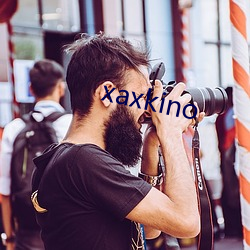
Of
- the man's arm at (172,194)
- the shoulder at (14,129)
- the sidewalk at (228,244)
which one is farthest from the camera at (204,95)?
the sidewalk at (228,244)

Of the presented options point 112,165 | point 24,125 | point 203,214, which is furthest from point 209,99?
point 24,125

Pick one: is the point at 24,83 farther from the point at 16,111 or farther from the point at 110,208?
the point at 110,208

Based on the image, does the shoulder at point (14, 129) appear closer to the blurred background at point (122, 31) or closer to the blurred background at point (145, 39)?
the blurred background at point (145, 39)

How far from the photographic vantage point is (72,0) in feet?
25.9

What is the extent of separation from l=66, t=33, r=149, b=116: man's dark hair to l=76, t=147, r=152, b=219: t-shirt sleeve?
17cm

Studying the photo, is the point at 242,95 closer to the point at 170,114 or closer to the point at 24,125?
the point at 170,114

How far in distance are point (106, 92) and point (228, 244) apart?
4.63 m

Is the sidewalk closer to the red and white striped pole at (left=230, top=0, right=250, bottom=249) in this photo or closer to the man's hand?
the red and white striped pole at (left=230, top=0, right=250, bottom=249)

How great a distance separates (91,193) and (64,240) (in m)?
0.17

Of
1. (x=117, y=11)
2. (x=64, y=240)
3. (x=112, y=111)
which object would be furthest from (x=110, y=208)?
(x=117, y=11)

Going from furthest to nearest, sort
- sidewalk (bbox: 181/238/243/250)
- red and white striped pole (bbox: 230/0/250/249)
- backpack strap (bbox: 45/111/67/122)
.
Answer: sidewalk (bbox: 181/238/243/250) < backpack strap (bbox: 45/111/67/122) < red and white striped pole (bbox: 230/0/250/249)

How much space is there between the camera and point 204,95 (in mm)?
1809

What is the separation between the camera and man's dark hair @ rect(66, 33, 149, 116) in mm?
1562

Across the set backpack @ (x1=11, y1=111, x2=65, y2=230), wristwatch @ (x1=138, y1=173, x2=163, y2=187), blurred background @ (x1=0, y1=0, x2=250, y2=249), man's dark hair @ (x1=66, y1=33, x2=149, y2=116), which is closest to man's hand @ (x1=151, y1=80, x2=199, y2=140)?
man's dark hair @ (x1=66, y1=33, x2=149, y2=116)
